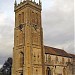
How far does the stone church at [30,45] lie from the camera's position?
4981 centimetres

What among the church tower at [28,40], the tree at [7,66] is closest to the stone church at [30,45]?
the church tower at [28,40]

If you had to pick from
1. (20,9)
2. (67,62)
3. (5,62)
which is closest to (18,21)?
(20,9)

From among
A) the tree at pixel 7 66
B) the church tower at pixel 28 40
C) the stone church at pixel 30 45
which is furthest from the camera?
the tree at pixel 7 66

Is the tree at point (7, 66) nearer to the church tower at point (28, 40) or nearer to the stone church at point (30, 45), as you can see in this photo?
the stone church at point (30, 45)

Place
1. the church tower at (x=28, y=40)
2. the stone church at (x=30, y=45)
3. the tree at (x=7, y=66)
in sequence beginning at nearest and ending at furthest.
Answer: the church tower at (x=28, y=40), the stone church at (x=30, y=45), the tree at (x=7, y=66)

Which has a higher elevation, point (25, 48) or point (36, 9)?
point (36, 9)

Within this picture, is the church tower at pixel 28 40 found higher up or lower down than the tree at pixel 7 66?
higher up

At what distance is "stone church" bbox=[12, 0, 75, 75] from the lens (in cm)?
4981

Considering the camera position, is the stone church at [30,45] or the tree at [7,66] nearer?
the stone church at [30,45]

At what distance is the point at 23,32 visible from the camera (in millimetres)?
52562

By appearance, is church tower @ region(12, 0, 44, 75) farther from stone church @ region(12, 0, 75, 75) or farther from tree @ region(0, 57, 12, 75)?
tree @ region(0, 57, 12, 75)

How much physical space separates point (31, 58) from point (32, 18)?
11.3 meters

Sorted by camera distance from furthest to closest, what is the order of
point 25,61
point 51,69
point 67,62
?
point 67,62 < point 51,69 < point 25,61

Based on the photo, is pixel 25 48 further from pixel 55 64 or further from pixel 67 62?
pixel 67 62
